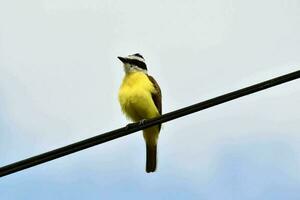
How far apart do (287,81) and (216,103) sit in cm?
66

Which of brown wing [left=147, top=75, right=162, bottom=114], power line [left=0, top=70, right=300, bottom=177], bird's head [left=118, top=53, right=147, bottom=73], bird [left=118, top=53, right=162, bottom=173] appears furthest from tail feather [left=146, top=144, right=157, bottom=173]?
power line [left=0, top=70, right=300, bottom=177]

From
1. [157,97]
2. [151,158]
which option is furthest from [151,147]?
[157,97]

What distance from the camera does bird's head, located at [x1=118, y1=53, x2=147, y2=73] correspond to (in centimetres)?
1184

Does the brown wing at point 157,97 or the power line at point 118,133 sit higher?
the brown wing at point 157,97

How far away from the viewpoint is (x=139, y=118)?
1096cm

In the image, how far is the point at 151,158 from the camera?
38.3ft

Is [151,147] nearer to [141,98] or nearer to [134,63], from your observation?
[141,98]

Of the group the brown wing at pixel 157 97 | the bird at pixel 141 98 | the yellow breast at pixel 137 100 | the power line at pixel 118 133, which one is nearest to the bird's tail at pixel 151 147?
the bird at pixel 141 98

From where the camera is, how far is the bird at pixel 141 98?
10922mm

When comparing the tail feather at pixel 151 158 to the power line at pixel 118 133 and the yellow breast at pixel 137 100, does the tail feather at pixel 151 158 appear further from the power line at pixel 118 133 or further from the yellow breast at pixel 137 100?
the power line at pixel 118 133

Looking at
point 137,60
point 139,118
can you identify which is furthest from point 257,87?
point 137,60

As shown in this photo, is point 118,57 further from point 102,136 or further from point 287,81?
point 287,81

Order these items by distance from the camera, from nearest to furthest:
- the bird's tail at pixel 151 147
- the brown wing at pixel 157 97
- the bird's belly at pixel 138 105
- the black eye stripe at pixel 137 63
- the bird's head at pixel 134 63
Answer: the bird's belly at pixel 138 105 < the brown wing at pixel 157 97 < the bird's tail at pixel 151 147 < the bird's head at pixel 134 63 < the black eye stripe at pixel 137 63

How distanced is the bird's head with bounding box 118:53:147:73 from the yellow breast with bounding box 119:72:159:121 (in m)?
0.57
